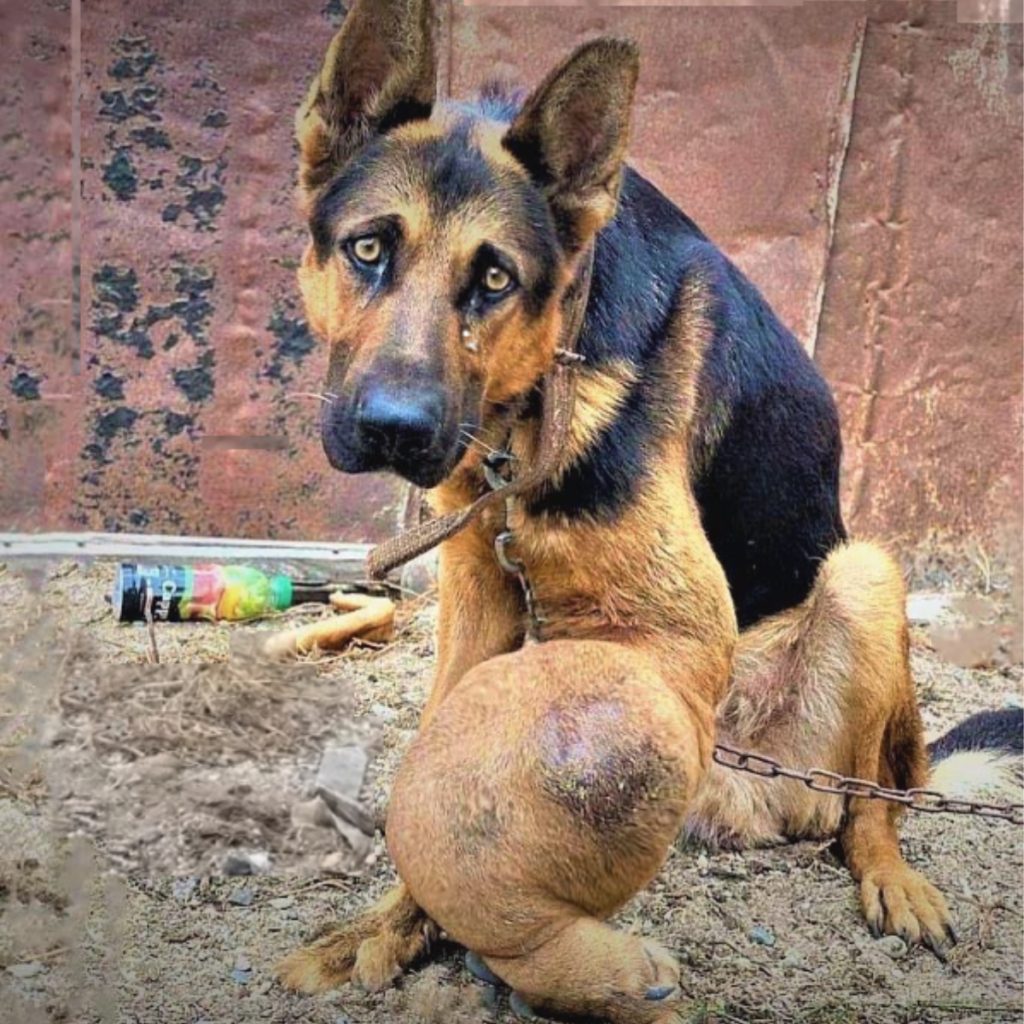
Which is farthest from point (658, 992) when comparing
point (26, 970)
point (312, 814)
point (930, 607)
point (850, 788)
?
point (930, 607)

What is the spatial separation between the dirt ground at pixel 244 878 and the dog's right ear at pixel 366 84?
1.62 meters

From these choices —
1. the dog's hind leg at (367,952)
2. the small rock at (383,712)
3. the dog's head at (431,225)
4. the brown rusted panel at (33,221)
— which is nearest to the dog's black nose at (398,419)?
the dog's head at (431,225)

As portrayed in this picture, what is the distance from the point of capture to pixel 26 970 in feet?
9.27

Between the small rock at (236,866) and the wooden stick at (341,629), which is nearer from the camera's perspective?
the small rock at (236,866)

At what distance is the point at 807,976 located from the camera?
3264 mm

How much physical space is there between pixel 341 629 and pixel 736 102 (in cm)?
217

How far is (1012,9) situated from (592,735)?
3411 millimetres

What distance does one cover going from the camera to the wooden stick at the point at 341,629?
464 cm

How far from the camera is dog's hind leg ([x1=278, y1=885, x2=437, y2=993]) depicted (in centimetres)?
301

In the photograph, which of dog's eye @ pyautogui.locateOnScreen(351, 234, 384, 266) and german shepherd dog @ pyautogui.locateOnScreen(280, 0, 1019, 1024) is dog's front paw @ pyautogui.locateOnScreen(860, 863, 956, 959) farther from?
dog's eye @ pyautogui.locateOnScreen(351, 234, 384, 266)

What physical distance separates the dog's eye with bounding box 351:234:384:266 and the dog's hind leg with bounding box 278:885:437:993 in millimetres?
1369

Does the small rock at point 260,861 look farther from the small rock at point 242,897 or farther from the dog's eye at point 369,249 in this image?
the dog's eye at point 369,249

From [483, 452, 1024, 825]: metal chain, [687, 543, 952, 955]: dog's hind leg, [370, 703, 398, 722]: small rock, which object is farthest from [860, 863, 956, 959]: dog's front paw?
[370, 703, 398, 722]: small rock

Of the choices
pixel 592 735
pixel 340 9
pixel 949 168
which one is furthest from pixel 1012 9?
pixel 592 735
